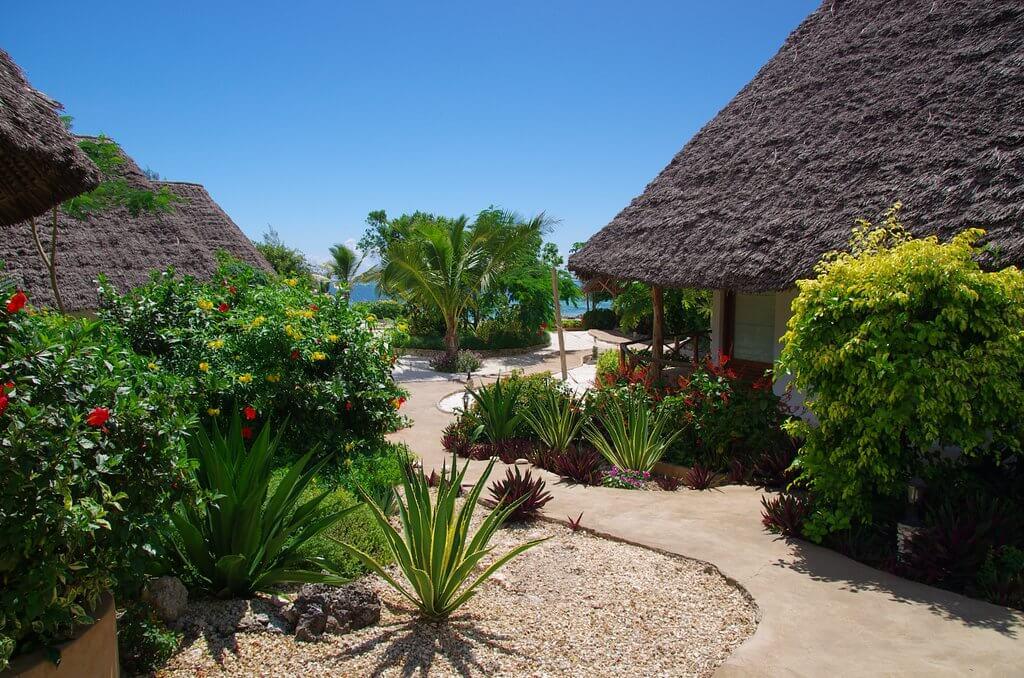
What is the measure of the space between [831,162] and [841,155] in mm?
128

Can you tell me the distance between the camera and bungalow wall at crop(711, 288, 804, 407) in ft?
28.9

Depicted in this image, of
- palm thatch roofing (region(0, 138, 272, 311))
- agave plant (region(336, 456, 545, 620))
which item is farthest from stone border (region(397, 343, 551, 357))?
agave plant (region(336, 456, 545, 620))

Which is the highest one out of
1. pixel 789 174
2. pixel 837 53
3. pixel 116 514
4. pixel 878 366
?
pixel 837 53

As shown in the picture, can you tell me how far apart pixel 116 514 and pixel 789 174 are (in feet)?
24.9

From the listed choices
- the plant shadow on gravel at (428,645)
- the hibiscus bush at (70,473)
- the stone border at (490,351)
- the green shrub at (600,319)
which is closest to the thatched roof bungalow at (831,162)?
the plant shadow on gravel at (428,645)

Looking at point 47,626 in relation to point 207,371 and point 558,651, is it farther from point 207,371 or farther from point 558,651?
point 207,371

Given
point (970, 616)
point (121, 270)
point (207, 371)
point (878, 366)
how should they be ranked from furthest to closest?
point (121, 270) → point (207, 371) → point (878, 366) → point (970, 616)

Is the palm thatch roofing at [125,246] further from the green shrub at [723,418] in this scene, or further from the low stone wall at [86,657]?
the low stone wall at [86,657]

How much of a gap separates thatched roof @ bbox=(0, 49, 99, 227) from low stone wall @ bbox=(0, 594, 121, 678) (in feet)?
11.7

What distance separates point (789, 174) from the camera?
310 inches

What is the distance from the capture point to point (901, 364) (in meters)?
4.23

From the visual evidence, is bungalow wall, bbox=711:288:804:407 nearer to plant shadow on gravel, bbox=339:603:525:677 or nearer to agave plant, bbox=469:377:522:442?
agave plant, bbox=469:377:522:442

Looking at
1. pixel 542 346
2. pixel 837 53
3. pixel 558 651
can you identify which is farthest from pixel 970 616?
pixel 542 346

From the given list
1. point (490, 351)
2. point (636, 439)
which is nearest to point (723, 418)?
point (636, 439)
